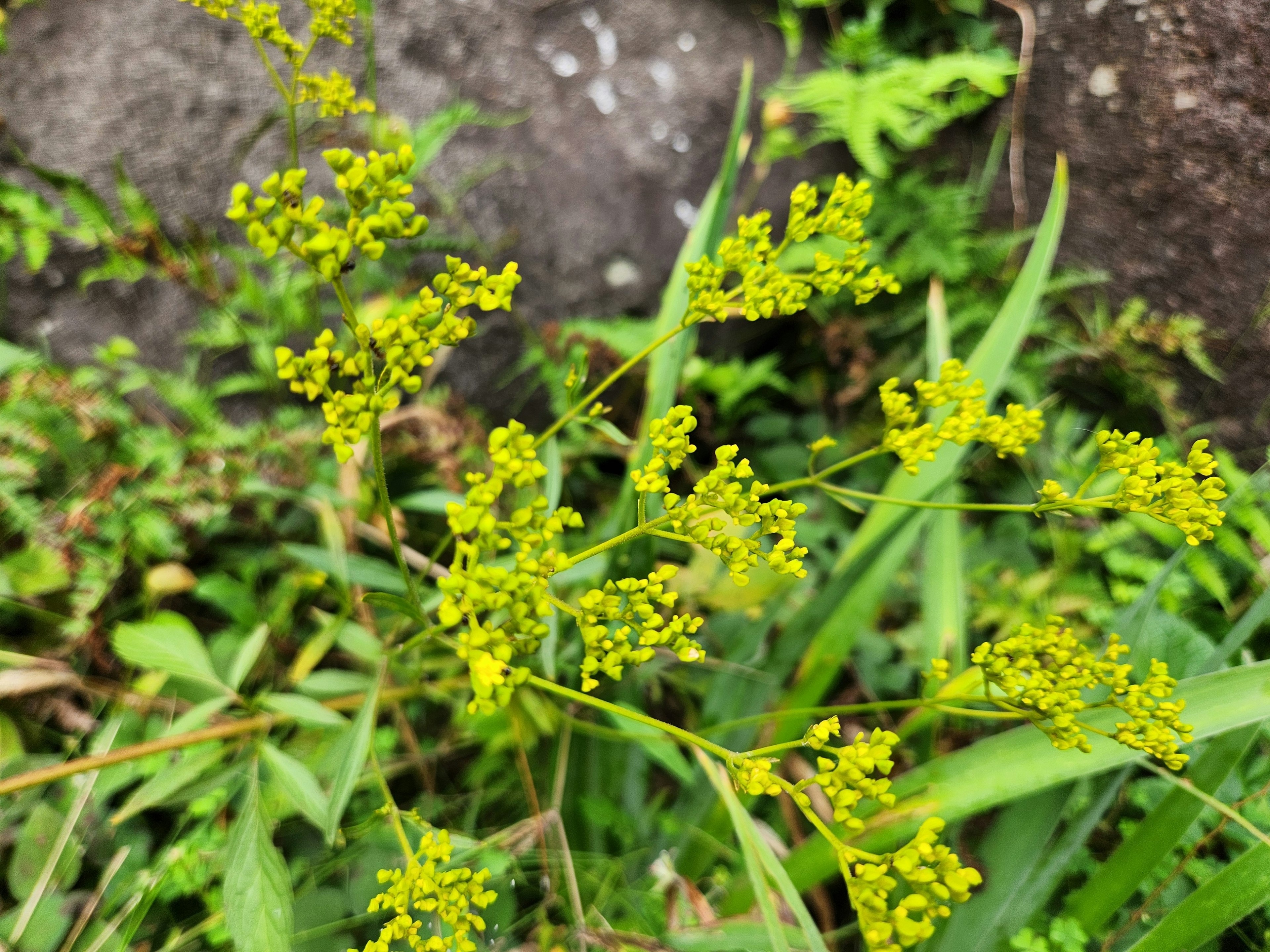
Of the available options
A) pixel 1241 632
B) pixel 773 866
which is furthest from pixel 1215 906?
pixel 773 866

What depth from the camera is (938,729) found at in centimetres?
122

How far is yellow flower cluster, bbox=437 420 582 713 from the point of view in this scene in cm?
54

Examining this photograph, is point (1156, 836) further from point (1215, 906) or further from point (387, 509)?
point (387, 509)

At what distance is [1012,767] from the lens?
93 centimetres

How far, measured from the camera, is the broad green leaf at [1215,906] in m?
0.82

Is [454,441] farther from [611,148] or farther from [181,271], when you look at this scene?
[611,148]

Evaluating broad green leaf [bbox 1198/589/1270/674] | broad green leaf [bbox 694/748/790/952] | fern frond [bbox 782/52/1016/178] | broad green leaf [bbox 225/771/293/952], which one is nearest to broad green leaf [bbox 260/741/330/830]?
broad green leaf [bbox 225/771/293/952]

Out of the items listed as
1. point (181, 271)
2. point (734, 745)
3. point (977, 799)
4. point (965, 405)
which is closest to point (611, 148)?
point (181, 271)

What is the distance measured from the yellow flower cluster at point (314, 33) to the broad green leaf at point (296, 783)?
2.74 ft

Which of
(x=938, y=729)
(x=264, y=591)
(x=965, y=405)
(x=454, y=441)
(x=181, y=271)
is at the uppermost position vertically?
(x=181, y=271)

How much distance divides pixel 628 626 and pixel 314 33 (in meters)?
0.86

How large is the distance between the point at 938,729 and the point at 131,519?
1544 mm

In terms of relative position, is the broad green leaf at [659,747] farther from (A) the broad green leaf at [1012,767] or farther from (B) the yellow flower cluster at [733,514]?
(B) the yellow flower cluster at [733,514]

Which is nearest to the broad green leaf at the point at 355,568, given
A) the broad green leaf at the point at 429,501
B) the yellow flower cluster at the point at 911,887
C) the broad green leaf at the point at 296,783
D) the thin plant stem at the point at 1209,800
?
the broad green leaf at the point at 429,501
